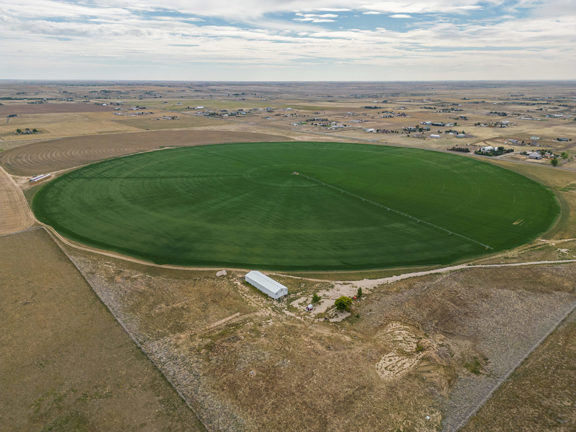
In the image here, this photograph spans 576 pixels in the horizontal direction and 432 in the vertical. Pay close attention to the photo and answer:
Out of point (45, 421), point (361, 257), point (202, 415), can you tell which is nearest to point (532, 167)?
point (361, 257)

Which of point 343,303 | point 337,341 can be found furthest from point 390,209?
point 337,341

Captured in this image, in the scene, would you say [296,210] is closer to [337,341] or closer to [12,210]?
[337,341]

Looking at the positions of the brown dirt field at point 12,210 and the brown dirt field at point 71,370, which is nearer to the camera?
the brown dirt field at point 71,370

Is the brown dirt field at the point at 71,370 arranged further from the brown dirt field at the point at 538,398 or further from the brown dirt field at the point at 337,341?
the brown dirt field at the point at 538,398

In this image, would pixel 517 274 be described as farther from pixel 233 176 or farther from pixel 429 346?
pixel 233 176

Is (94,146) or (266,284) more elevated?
(94,146)

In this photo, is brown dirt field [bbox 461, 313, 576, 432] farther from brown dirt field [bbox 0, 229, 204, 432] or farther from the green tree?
brown dirt field [bbox 0, 229, 204, 432]

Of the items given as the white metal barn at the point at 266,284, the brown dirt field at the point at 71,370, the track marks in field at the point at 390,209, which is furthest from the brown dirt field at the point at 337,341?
the track marks in field at the point at 390,209
